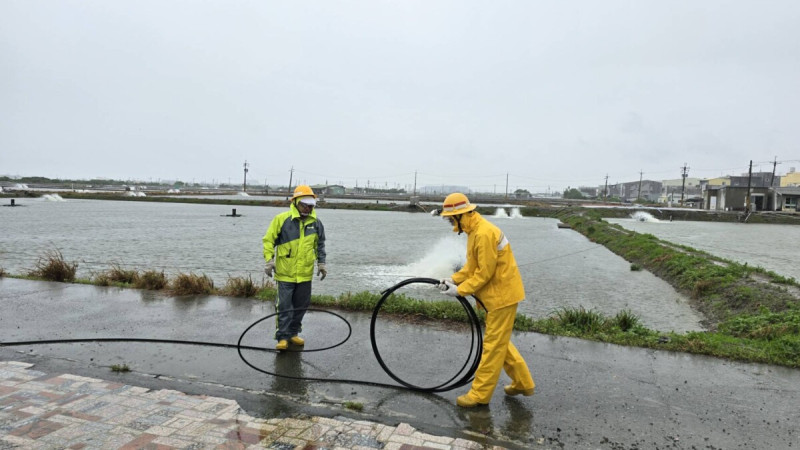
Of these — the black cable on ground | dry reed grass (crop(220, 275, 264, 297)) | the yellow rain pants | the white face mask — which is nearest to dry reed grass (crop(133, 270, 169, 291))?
dry reed grass (crop(220, 275, 264, 297))

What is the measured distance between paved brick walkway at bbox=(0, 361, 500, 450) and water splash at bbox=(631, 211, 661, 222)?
6148cm

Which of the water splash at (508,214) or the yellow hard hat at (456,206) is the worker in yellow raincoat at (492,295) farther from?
the water splash at (508,214)

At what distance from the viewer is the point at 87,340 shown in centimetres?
628

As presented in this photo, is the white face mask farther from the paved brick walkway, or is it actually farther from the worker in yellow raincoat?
the paved brick walkway

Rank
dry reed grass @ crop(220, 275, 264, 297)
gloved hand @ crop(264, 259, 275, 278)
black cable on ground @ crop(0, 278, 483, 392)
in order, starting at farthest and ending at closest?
dry reed grass @ crop(220, 275, 264, 297) < gloved hand @ crop(264, 259, 275, 278) < black cable on ground @ crop(0, 278, 483, 392)

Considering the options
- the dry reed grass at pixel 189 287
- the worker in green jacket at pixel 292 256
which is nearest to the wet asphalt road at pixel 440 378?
the worker in green jacket at pixel 292 256

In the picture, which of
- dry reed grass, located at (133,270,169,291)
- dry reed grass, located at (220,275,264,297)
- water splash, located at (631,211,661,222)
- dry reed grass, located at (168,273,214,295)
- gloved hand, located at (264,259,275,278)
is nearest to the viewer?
gloved hand, located at (264,259,275,278)

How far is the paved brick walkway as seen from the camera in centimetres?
376

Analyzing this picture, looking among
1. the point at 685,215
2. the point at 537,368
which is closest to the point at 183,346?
the point at 537,368

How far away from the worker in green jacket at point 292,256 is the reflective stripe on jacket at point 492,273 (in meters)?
2.31

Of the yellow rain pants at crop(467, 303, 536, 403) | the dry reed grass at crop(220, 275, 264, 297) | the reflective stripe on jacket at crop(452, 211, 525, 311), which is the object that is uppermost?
the reflective stripe on jacket at crop(452, 211, 525, 311)

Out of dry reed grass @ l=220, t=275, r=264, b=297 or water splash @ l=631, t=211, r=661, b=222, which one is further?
water splash @ l=631, t=211, r=661, b=222

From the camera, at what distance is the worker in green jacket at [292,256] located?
606 cm

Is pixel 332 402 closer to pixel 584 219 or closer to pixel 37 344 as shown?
pixel 37 344
